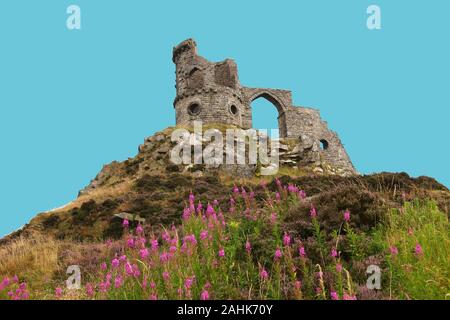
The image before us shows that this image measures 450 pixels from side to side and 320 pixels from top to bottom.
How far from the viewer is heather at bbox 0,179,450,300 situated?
4828 mm

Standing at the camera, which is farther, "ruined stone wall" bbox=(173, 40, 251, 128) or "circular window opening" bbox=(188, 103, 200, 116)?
"circular window opening" bbox=(188, 103, 200, 116)

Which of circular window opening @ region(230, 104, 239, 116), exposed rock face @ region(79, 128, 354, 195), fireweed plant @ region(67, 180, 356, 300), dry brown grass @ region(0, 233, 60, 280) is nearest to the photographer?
fireweed plant @ region(67, 180, 356, 300)

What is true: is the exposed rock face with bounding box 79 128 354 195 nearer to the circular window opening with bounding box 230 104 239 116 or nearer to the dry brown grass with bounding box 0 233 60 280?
the circular window opening with bounding box 230 104 239 116

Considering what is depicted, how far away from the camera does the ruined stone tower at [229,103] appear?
3350 cm

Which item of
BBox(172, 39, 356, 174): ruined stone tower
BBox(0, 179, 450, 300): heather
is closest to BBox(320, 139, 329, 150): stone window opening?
BBox(172, 39, 356, 174): ruined stone tower

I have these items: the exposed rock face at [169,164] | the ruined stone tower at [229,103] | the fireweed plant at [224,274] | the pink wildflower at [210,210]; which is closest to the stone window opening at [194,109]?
the ruined stone tower at [229,103]

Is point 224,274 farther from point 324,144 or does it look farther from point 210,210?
point 324,144

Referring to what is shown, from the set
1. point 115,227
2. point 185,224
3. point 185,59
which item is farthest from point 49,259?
point 185,59

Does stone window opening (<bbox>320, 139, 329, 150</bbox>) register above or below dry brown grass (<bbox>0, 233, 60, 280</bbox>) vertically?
above

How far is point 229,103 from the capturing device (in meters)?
34.2

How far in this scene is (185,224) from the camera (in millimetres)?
7984

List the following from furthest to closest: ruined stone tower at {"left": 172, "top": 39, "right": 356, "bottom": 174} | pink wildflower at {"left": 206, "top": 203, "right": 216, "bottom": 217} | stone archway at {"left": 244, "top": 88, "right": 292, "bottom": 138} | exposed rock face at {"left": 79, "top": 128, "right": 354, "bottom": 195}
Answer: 1. stone archway at {"left": 244, "top": 88, "right": 292, "bottom": 138}
2. ruined stone tower at {"left": 172, "top": 39, "right": 356, "bottom": 174}
3. exposed rock face at {"left": 79, "top": 128, "right": 354, "bottom": 195}
4. pink wildflower at {"left": 206, "top": 203, "right": 216, "bottom": 217}

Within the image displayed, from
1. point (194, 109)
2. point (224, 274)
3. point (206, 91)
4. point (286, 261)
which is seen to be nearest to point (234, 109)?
point (206, 91)
